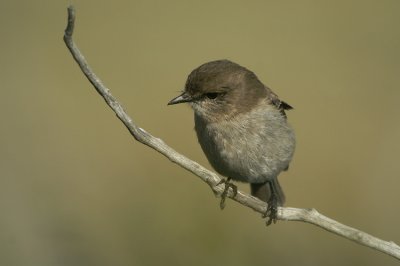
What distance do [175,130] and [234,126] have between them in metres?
3.61

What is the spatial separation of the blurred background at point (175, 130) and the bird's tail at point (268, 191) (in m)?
0.32

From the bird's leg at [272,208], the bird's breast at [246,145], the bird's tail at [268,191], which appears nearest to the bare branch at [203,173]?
the bird's leg at [272,208]

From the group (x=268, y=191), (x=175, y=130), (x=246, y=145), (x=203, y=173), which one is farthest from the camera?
(x=175, y=130)

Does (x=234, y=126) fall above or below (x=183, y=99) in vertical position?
below

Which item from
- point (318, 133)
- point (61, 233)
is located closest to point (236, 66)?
point (61, 233)

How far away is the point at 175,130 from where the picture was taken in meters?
8.18

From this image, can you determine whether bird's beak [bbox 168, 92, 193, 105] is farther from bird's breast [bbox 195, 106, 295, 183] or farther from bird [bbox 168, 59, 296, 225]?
bird's breast [bbox 195, 106, 295, 183]

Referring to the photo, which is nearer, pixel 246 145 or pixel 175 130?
pixel 246 145

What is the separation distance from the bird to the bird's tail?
56 centimetres

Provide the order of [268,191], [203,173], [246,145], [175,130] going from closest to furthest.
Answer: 1. [203,173]
2. [246,145]
3. [268,191]
4. [175,130]

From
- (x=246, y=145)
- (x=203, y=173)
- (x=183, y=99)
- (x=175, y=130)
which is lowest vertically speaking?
(x=203, y=173)

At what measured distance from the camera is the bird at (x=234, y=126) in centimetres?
456

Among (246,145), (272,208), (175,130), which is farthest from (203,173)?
(175,130)

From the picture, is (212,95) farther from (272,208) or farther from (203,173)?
(203,173)
